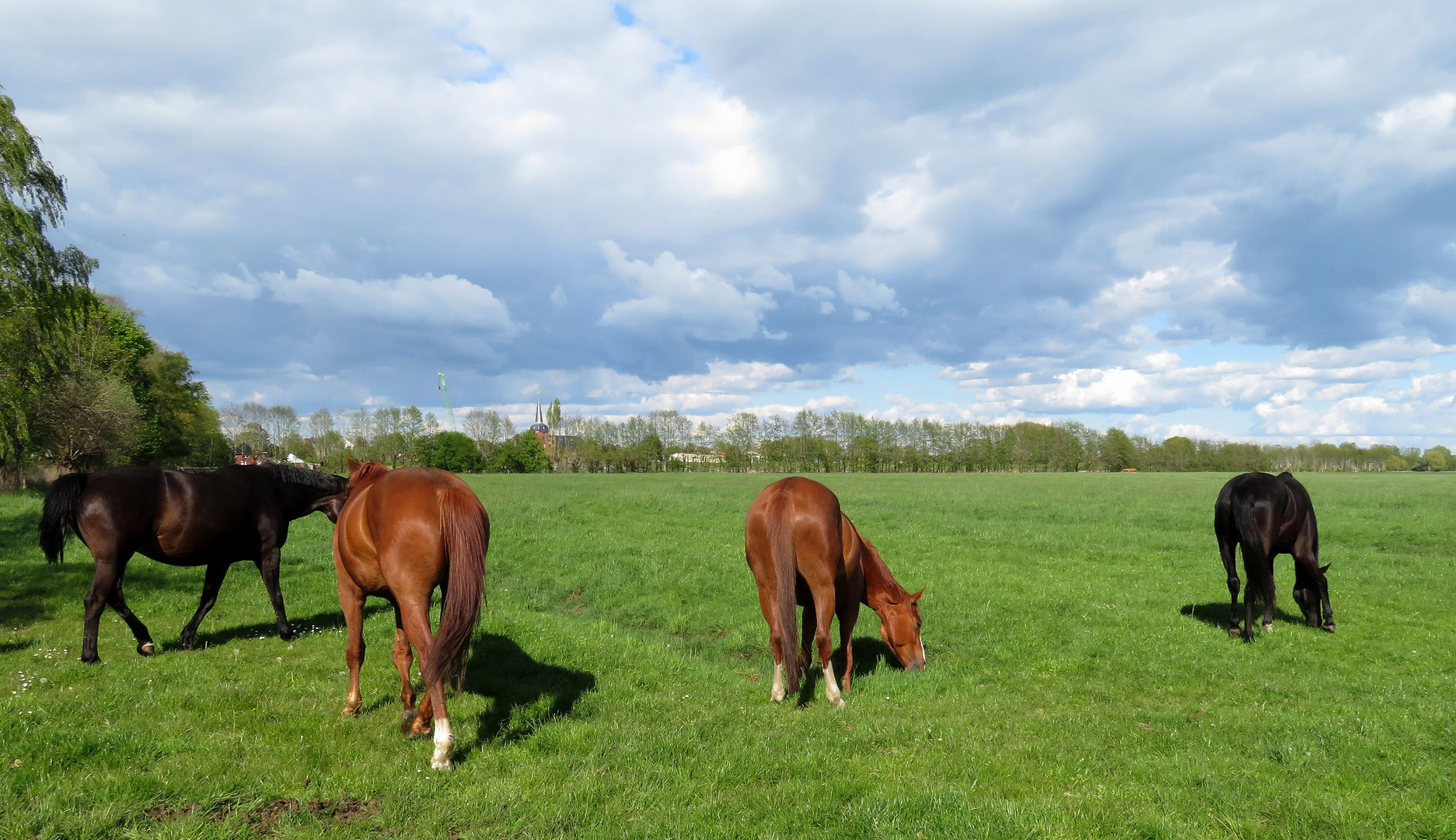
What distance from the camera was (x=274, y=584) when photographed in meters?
9.64

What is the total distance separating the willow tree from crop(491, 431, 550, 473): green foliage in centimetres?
9266

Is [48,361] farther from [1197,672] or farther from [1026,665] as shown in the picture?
[1197,672]

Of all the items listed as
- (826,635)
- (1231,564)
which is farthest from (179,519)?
(1231,564)

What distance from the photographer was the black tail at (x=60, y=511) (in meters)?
8.30

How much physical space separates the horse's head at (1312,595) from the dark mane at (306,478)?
49.4 feet

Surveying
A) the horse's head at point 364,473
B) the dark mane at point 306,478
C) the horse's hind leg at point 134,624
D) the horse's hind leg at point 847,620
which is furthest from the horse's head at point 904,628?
the horse's hind leg at point 134,624

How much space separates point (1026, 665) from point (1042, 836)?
566 cm

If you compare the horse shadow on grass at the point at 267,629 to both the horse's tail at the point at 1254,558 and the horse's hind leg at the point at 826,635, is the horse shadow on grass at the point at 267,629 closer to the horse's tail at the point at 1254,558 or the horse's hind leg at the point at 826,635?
the horse's hind leg at the point at 826,635

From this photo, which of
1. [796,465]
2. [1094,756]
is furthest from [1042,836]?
[796,465]

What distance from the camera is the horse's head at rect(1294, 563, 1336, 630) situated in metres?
10.9

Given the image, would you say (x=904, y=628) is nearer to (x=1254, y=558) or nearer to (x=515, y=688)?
(x=515, y=688)

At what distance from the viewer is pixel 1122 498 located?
34.7 meters

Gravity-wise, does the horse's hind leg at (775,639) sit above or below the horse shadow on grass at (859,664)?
above

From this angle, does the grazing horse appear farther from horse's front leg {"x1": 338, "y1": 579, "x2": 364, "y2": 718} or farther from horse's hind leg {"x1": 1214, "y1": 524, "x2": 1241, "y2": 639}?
horse's hind leg {"x1": 1214, "y1": 524, "x2": 1241, "y2": 639}
